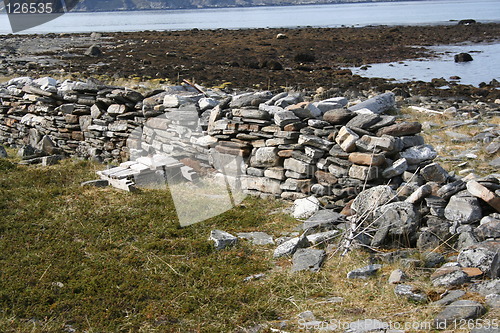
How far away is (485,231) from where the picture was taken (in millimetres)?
5348

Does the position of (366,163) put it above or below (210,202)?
above

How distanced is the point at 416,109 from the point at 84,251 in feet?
36.5

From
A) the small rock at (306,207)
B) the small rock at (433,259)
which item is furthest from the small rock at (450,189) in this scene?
the small rock at (306,207)

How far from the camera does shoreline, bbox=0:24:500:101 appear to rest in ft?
71.9

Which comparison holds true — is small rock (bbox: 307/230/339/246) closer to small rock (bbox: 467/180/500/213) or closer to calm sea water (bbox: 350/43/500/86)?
small rock (bbox: 467/180/500/213)

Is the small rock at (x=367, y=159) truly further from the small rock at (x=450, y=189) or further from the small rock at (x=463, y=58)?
the small rock at (x=463, y=58)

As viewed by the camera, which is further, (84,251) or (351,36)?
(351,36)

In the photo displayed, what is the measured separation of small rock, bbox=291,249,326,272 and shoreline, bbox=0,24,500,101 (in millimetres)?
15069

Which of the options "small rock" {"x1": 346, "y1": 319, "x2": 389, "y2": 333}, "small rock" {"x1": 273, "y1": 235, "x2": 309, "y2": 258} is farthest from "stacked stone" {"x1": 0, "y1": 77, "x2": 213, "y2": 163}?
"small rock" {"x1": 346, "y1": 319, "x2": 389, "y2": 333}

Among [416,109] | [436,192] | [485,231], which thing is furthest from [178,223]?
[416,109]

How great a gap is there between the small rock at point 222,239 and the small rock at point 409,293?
205 centimetres

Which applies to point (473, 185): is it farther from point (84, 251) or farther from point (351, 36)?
point (351, 36)

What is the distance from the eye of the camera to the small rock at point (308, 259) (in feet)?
17.4

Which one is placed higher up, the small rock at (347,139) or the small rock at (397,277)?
the small rock at (347,139)
